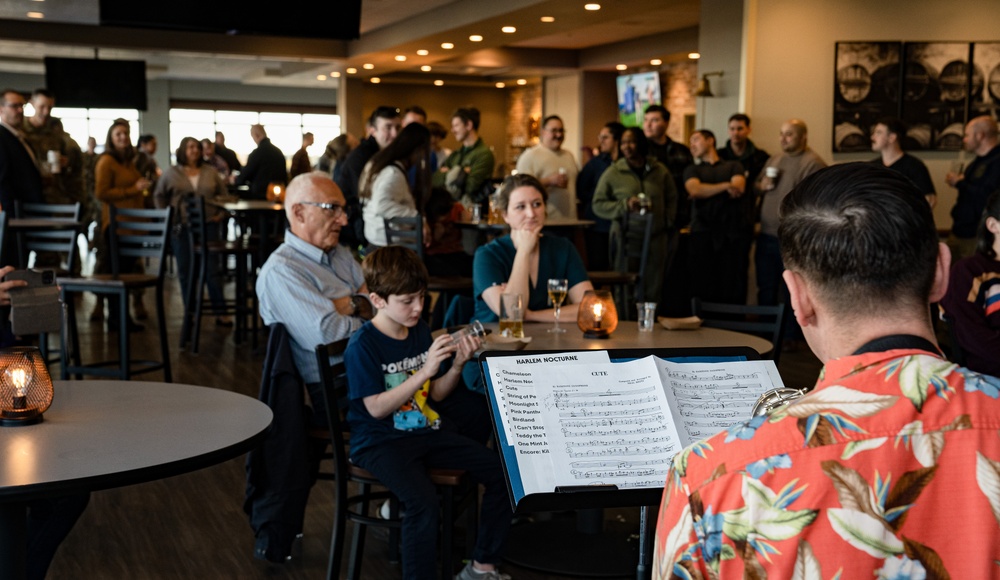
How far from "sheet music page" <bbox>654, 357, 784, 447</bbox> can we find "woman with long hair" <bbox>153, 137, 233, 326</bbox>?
6045 millimetres

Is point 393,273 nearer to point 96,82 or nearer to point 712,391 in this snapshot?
point 712,391

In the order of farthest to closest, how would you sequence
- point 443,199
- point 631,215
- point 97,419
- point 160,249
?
point 631,215, point 443,199, point 160,249, point 97,419

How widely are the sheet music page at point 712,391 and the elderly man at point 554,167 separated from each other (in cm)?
601

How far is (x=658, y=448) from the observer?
5.09 ft

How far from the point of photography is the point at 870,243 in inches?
41.8

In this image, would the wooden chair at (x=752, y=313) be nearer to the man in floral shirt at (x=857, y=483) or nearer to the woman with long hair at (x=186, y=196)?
the man in floral shirt at (x=857, y=483)

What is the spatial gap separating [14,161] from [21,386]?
5.53 meters

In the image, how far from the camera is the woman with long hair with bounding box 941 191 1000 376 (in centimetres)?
337

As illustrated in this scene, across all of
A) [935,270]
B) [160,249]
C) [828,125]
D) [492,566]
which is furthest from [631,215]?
[935,270]

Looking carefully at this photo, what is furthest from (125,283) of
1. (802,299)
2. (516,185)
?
(802,299)

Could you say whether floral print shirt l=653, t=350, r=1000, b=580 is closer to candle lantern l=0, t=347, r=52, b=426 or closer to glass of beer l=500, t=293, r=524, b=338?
candle lantern l=0, t=347, r=52, b=426

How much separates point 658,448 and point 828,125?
656 cm

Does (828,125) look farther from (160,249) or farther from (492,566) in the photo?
(492,566)

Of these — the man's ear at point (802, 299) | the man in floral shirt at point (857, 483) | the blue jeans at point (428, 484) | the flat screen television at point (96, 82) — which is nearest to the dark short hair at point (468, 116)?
the blue jeans at point (428, 484)
